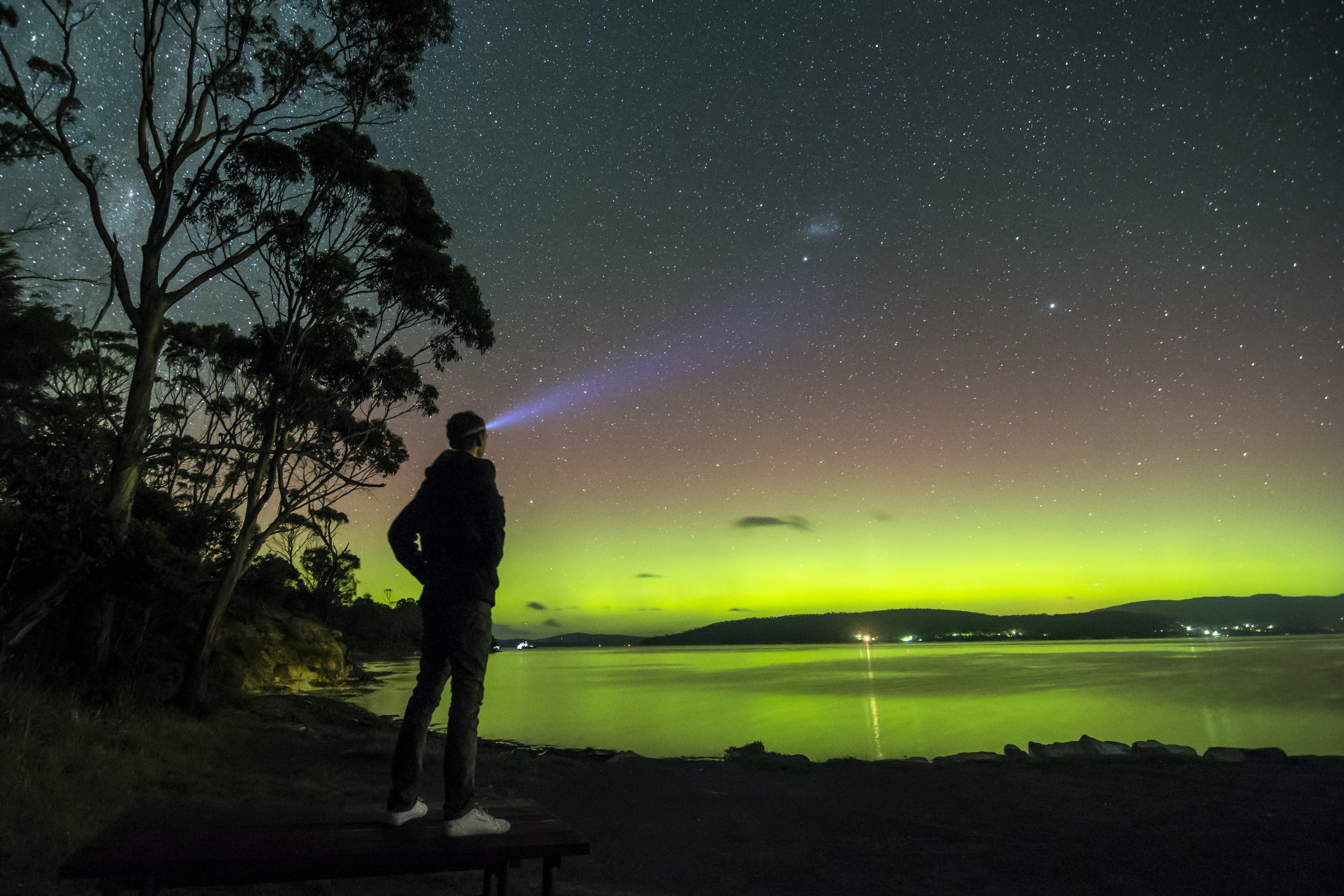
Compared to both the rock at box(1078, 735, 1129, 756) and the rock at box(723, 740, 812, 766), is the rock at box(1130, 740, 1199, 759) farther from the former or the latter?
the rock at box(723, 740, 812, 766)

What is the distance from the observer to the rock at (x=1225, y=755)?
782cm

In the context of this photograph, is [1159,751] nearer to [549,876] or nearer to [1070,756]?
[1070,756]

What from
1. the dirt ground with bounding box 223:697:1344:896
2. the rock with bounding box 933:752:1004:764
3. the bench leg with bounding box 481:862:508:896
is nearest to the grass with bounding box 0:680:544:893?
the dirt ground with bounding box 223:697:1344:896

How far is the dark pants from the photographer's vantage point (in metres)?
2.97

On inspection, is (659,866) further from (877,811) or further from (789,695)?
(789,695)

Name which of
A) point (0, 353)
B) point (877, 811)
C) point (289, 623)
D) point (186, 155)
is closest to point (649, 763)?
point (877, 811)

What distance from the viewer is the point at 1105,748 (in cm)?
887

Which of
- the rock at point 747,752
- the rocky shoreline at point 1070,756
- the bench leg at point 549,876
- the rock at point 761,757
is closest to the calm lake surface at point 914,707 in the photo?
the rock at point 747,752

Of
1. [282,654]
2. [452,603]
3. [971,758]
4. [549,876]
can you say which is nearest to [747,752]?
[971,758]

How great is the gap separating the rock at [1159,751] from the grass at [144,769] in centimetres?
692

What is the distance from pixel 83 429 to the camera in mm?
10164

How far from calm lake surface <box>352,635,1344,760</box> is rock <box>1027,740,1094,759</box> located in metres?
3.76

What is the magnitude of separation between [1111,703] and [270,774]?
24596 mm

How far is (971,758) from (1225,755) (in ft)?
8.49
